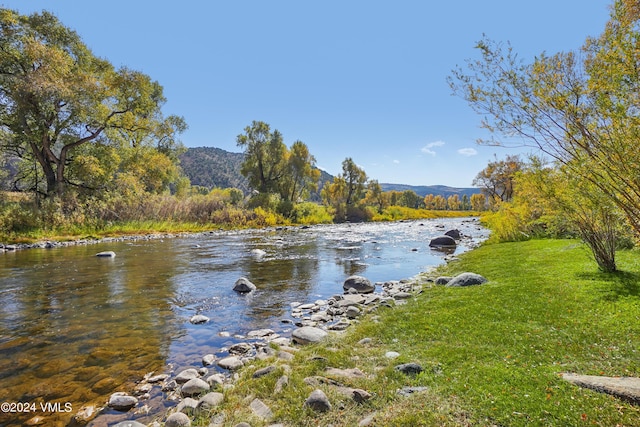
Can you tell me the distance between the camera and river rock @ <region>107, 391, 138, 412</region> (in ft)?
15.2

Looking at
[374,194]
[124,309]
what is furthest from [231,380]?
[374,194]

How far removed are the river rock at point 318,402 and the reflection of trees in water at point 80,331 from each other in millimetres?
3255

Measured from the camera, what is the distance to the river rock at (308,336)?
6777 mm

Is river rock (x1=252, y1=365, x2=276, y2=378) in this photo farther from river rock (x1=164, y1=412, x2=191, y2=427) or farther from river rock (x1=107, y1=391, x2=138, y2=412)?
river rock (x1=107, y1=391, x2=138, y2=412)

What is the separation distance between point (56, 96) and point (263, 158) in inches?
1236

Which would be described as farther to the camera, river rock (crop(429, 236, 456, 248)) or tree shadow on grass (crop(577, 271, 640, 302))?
river rock (crop(429, 236, 456, 248))

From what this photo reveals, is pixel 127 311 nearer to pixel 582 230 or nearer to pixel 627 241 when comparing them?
pixel 582 230

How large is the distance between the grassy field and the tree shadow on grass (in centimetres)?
4

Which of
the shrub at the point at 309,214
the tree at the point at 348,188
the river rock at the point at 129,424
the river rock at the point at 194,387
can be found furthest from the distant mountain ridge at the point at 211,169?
the river rock at the point at 129,424

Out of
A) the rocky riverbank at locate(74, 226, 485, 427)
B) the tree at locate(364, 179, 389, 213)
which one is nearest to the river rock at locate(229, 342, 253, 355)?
the rocky riverbank at locate(74, 226, 485, 427)

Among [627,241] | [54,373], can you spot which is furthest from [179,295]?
[627,241]

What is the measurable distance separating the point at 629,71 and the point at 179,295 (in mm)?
11892

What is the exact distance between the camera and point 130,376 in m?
5.56

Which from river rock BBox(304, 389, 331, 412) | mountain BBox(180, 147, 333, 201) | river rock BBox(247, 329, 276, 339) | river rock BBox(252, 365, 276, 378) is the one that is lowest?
river rock BBox(247, 329, 276, 339)
